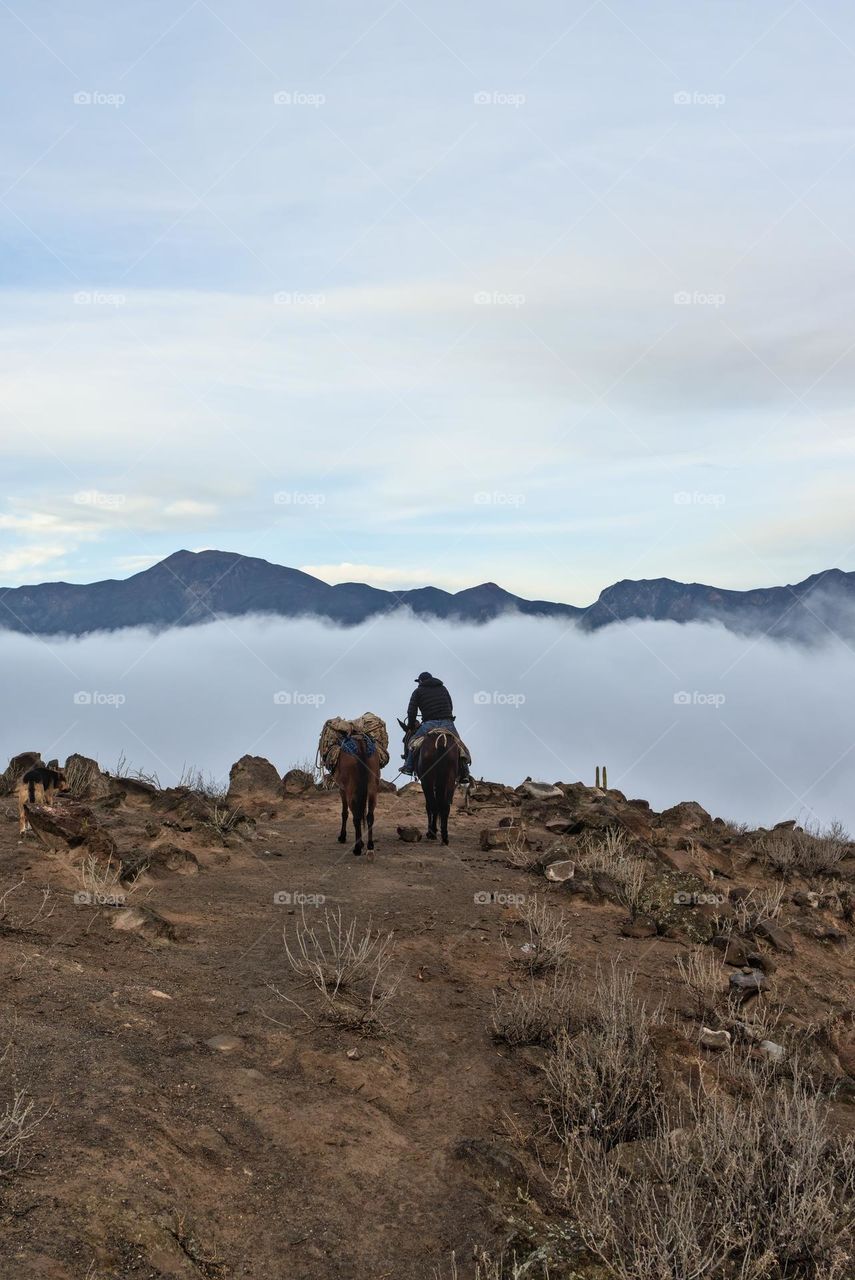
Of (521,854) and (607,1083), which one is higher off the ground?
(521,854)

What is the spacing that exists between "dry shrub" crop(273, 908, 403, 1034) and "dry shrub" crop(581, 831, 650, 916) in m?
3.46

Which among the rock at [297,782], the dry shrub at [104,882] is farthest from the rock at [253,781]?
the dry shrub at [104,882]

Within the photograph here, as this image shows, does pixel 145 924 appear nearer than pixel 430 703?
Yes

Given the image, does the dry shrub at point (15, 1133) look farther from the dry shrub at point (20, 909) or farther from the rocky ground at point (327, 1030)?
the dry shrub at point (20, 909)

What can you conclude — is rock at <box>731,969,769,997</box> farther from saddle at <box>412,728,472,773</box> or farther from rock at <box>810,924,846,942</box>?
saddle at <box>412,728,472,773</box>

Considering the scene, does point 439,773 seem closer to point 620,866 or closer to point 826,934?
point 620,866

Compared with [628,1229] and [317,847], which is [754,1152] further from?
[317,847]

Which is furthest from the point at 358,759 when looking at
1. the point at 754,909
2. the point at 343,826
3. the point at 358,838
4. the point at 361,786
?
the point at 754,909

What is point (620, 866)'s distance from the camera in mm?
11516

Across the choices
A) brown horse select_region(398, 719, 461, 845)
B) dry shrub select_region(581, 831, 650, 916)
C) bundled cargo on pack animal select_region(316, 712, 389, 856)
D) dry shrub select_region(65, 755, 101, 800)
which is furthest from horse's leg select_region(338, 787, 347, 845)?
dry shrub select_region(65, 755, 101, 800)

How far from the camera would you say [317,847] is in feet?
44.3

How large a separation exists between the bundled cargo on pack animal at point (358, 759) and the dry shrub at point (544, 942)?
3.73 metres

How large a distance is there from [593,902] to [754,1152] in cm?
596

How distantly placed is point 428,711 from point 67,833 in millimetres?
6019
